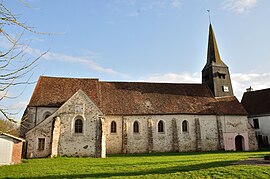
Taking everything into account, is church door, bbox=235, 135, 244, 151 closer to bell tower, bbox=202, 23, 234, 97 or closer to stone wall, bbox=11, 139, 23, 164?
bell tower, bbox=202, 23, 234, 97

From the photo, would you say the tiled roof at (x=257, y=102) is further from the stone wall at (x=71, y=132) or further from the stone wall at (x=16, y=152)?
the stone wall at (x=16, y=152)

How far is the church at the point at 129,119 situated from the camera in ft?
67.8

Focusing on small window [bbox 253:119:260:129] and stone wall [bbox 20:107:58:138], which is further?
small window [bbox 253:119:260:129]

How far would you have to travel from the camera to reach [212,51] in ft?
112

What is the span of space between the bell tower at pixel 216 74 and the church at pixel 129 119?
0.84 feet

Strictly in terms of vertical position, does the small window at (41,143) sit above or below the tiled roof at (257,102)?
below

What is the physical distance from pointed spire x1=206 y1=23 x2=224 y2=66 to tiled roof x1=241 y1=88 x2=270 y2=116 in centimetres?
715

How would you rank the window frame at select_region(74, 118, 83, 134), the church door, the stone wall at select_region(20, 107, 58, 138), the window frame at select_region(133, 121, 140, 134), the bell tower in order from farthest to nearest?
the bell tower < the church door < the window frame at select_region(133, 121, 140, 134) < the stone wall at select_region(20, 107, 58, 138) < the window frame at select_region(74, 118, 83, 134)

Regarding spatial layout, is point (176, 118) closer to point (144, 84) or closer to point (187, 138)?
point (187, 138)

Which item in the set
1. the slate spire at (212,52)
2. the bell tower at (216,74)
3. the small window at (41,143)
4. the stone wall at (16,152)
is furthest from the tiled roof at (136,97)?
the stone wall at (16,152)

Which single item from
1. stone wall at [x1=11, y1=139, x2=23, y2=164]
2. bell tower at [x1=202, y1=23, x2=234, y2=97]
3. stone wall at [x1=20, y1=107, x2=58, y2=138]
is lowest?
stone wall at [x1=11, y1=139, x2=23, y2=164]

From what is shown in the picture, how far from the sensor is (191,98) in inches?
1142

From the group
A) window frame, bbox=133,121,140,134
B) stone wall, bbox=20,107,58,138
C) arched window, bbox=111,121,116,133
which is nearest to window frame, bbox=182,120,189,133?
window frame, bbox=133,121,140,134

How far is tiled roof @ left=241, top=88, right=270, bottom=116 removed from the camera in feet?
101
